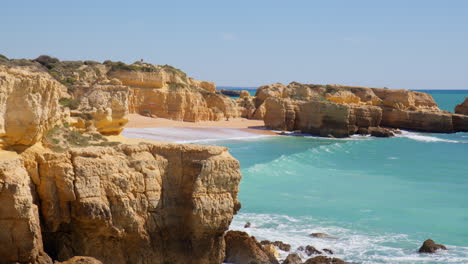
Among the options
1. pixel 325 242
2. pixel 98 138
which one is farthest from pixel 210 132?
pixel 98 138

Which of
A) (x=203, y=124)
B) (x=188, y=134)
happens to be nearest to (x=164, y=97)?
(x=203, y=124)

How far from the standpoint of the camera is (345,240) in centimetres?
1861

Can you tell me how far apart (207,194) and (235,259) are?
3268 millimetres

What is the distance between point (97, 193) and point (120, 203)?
1.70 feet

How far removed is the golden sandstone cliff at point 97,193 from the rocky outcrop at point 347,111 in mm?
42322

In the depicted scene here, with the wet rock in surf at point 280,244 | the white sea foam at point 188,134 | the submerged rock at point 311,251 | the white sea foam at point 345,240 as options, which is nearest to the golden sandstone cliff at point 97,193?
the wet rock in surf at point 280,244

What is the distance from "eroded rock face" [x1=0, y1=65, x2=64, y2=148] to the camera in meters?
10.4

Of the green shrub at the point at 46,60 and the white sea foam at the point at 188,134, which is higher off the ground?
the green shrub at the point at 46,60

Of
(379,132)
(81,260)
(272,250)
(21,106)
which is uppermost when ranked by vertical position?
(21,106)

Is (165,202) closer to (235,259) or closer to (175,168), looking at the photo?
(175,168)

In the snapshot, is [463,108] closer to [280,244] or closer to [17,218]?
[280,244]

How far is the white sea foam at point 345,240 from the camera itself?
16875 millimetres

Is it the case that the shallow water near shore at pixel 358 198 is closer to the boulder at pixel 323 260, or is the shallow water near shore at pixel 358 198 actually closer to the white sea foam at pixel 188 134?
the boulder at pixel 323 260

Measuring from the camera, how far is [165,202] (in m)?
11.7
